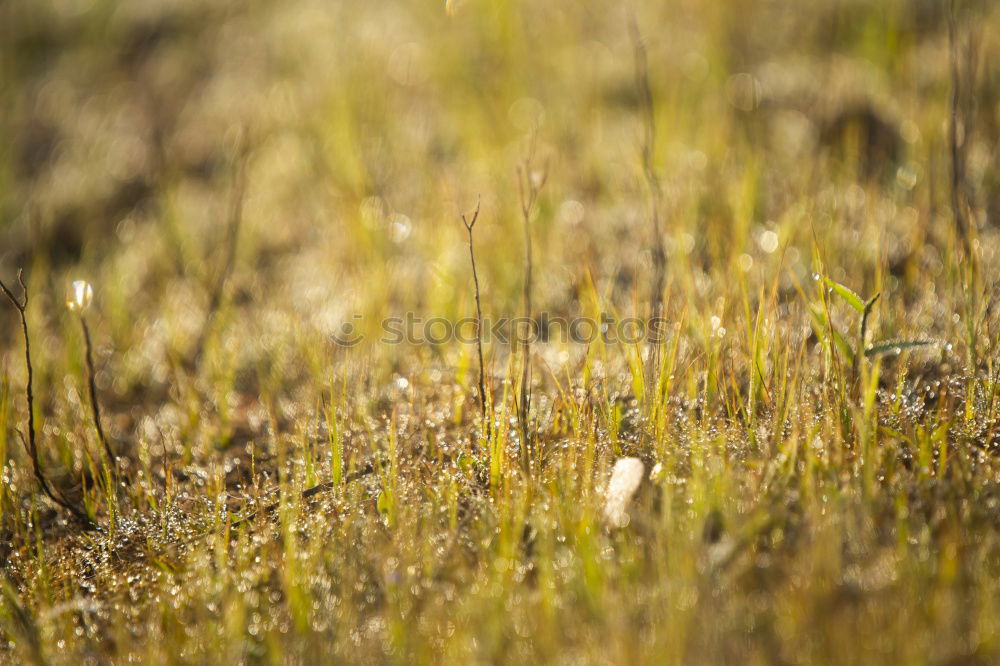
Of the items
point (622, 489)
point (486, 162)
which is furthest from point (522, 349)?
point (486, 162)

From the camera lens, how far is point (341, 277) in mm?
2174

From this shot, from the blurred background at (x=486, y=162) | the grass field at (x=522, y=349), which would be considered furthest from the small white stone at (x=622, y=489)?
the blurred background at (x=486, y=162)

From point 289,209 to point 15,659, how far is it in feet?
5.42

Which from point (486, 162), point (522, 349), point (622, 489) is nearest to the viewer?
point (622, 489)

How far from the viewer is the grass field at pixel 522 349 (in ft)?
3.59

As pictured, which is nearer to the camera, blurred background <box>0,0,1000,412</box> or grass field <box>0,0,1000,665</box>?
grass field <box>0,0,1000,665</box>

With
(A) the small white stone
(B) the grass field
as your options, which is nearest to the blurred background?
(B) the grass field

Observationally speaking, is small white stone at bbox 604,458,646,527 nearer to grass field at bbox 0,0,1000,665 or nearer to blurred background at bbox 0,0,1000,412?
grass field at bbox 0,0,1000,665

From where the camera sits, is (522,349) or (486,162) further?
(486,162)

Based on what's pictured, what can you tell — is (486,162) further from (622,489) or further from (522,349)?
(622,489)

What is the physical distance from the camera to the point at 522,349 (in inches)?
66.6

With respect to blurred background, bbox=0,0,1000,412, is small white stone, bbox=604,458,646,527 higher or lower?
lower

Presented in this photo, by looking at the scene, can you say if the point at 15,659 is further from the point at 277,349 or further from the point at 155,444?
the point at 277,349

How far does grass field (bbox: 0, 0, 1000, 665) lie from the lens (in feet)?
3.59
